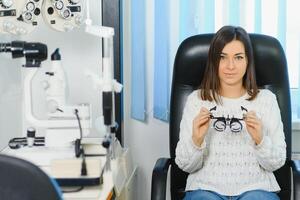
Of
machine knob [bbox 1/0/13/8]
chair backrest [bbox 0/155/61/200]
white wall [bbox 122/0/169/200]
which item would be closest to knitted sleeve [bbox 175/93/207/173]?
white wall [bbox 122/0/169/200]

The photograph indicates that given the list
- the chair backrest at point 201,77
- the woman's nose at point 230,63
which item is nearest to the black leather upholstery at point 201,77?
the chair backrest at point 201,77

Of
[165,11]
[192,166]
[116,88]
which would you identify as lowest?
[192,166]

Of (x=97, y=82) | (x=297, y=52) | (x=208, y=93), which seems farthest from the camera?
(x=297, y=52)

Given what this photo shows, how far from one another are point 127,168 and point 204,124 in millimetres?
423

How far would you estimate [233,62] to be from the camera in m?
1.78

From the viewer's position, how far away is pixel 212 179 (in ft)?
5.77

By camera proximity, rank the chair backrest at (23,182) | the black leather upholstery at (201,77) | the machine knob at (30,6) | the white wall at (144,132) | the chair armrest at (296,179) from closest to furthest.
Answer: the chair backrest at (23,182)
the chair armrest at (296,179)
the machine knob at (30,6)
the black leather upholstery at (201,77)
the white wall at (144,132)

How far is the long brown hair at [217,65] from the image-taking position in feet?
5.85

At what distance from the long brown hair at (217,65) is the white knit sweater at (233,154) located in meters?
0.04

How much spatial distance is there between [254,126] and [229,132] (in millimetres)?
166

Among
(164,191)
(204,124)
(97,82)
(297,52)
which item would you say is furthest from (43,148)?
(297,52)

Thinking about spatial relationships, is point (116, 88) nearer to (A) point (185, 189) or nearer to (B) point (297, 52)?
(A) point (185, 189)

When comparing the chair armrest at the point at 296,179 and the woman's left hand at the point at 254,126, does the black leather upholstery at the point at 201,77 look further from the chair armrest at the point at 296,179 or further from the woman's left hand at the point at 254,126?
the woman's left hand at the point at 254,126

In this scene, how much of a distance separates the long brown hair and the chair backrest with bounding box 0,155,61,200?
1113 millimetres
